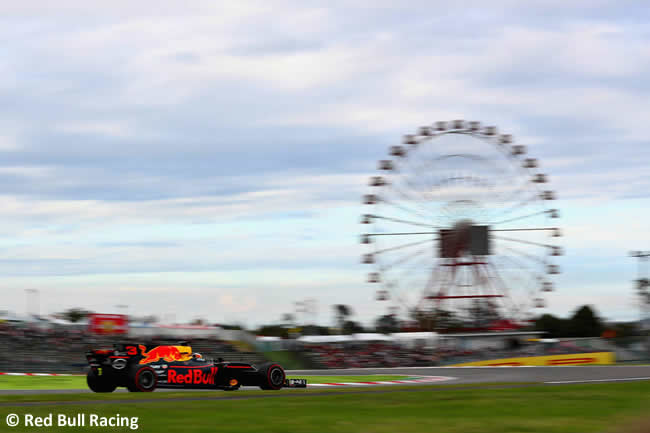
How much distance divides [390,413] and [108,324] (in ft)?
135

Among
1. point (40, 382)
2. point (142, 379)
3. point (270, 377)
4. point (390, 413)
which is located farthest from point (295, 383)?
point (40, 382)

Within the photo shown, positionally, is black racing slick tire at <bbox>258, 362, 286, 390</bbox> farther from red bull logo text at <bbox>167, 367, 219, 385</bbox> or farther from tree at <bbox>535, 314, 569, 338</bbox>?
tree at <bbox>535, 314, 569, 338</bbox>

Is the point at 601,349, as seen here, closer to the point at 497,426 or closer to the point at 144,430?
the point at 497,426

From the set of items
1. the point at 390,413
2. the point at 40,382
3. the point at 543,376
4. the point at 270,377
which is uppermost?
the point at 270,377

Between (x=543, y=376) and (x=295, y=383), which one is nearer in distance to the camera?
(x=295, y=383)

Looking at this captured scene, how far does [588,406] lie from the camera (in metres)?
16.9

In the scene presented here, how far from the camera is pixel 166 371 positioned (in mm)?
21438

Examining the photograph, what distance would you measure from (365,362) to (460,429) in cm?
3981

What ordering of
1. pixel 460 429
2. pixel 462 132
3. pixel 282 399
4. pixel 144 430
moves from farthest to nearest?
pixel 462 132
pixel 282 399
pixel 460 429
pixel 144 430

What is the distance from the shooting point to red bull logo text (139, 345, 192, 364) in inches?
849

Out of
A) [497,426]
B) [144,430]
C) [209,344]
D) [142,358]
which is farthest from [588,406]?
[209,344]

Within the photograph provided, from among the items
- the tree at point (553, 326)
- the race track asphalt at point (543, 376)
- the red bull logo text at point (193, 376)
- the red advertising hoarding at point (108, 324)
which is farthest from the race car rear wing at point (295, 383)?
the tree at point (553, 326)

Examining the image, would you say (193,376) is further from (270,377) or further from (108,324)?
(108,324)

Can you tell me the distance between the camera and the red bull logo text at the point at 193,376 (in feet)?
70.5
